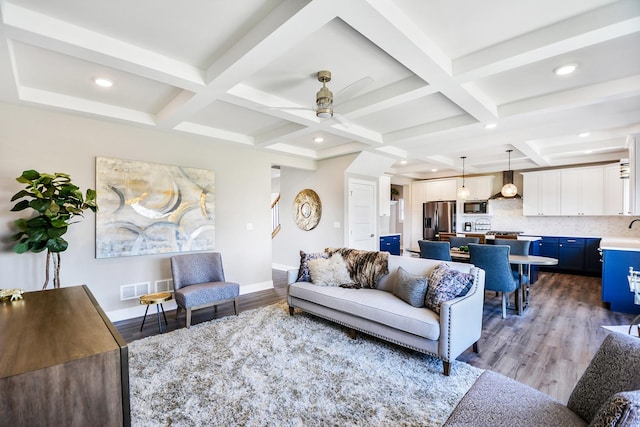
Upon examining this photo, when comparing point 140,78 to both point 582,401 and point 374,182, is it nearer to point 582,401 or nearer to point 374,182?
point 582,401

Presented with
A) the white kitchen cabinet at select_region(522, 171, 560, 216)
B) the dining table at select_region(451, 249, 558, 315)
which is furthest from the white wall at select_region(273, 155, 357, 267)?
the white kitchen cabinet at select_region(522, 171, 560, 216)

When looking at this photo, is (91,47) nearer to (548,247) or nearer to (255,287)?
(255,287)

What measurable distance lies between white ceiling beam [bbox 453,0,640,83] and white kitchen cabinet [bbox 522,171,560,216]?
6.12 meters

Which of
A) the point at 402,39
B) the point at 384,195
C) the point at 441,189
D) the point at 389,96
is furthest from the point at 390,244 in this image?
the point at 402,39

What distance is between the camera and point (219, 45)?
7.63 feet

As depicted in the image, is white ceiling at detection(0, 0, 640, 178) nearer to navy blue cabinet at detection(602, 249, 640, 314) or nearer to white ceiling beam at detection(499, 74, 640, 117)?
white ceiling beam at detection(499, 74, 640, 117)

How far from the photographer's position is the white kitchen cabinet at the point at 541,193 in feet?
23.0

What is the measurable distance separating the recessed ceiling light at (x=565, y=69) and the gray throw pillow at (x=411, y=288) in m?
2.26

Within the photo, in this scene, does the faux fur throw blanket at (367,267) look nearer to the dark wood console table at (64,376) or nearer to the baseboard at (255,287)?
the baseboard at (255,287)

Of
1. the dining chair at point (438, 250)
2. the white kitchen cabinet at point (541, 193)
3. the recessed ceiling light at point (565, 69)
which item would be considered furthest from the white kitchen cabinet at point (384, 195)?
the recessed ceiling light at point (565, 69)

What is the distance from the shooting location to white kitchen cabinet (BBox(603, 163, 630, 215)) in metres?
6.11

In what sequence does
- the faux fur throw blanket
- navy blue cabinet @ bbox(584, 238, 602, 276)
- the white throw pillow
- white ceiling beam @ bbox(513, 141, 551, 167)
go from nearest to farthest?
the faux fur throw blanket
the white throw pillow
white ceiling beam @ bbox(513, 141, 551, 167)
navy blue cabinet @ bbox(584, 238, 602, 276)

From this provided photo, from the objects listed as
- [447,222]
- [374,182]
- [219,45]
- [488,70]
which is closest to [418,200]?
[447,222]

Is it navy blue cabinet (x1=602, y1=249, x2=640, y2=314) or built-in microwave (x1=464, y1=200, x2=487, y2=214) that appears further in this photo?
built-in microwave (x1=464, y1=200, x2=487, y2=214)
